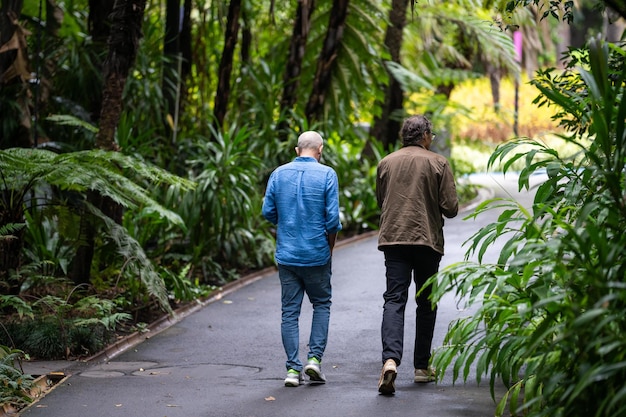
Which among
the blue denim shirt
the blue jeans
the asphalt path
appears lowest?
the asphalt path

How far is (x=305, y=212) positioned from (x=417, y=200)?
84 cm

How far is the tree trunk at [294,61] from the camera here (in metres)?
16.1

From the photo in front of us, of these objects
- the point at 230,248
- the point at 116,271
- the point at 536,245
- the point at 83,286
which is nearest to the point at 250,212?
the point at 230,248

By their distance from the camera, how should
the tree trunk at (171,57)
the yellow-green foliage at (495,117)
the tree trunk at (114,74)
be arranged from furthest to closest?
1. the yellow-green foliage at (495,117)
2. the tree trunk at (171,57)
3. the tree trunk at (114,74)

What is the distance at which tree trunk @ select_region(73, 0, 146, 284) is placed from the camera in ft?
32.8

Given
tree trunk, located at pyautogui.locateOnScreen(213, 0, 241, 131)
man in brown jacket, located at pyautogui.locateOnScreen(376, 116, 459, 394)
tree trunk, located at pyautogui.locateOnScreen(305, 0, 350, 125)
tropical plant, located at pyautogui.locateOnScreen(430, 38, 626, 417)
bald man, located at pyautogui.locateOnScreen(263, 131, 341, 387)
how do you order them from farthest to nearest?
tree trunk, located at pyautogui.locateOnScreen(305, 0, 350, 125) < tree trunk, located at pyautogui.locateOnScreen(213, 0, 241, 131) < bald man, located at pyautogui.locateOnScreen(263, 131, 341, 387) < man in brown jacket, located at pyautogui.locateOnScreen(376, 116, 459, 394) < tropical plant, located at pyautogui.locateOnScreen(430, 38, 626, 417)

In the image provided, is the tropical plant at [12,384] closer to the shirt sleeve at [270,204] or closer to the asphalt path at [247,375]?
the asphalt path at [247,375]

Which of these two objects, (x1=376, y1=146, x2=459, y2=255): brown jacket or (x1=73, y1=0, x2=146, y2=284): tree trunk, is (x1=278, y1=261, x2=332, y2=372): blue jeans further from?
(x1=73, y1=0, x2=146, y2=284): tree trunk

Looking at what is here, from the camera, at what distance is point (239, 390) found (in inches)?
294

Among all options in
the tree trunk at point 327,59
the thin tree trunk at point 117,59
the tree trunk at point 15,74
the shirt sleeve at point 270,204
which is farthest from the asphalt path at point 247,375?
the tree trunk at point 327,59

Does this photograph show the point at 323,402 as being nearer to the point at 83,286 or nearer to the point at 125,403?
the point at 125,403

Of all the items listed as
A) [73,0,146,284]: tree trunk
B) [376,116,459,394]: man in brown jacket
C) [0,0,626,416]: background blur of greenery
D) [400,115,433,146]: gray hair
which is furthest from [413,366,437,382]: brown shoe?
[73,0,146,284]: tree trunk

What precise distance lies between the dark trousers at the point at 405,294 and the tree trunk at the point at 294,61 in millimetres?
8415

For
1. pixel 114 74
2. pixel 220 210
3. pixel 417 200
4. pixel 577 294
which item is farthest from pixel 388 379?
pixel 220 210
